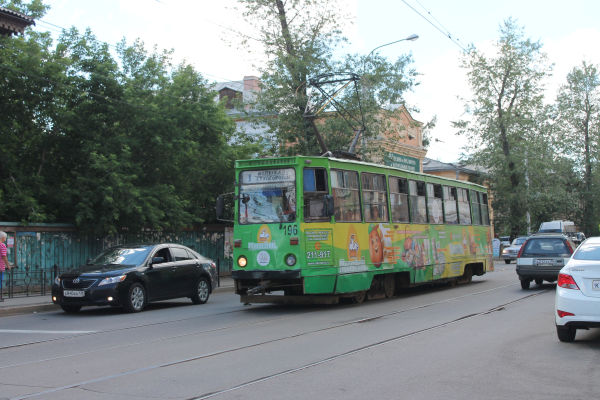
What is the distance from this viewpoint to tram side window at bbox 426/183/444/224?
19.6 metres

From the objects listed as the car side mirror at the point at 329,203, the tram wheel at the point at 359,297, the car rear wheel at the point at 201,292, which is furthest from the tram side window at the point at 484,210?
the car side mirror at the point at 329,203

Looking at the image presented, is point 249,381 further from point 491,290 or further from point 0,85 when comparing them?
point 0,85

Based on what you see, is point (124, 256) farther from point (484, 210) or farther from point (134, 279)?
point (484, 210)

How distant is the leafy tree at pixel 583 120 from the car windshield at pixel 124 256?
53532 mm

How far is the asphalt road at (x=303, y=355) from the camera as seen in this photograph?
665 cm

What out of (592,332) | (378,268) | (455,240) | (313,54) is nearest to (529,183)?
(313,54)

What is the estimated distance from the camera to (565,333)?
9.38 meters

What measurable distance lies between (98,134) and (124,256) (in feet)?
25.3

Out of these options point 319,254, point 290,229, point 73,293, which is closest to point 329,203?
point 290,229

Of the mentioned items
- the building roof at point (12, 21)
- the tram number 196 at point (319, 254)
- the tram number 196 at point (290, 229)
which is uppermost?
the building roof at point (12, 21)

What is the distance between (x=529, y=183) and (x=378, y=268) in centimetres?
3996

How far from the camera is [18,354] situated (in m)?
9.43

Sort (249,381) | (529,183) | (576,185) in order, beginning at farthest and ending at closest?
(576,185)
(529,183)
(249,381)

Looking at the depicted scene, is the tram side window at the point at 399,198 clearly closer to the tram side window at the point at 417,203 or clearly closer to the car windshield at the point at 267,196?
the tram side window at the point at 417,203
